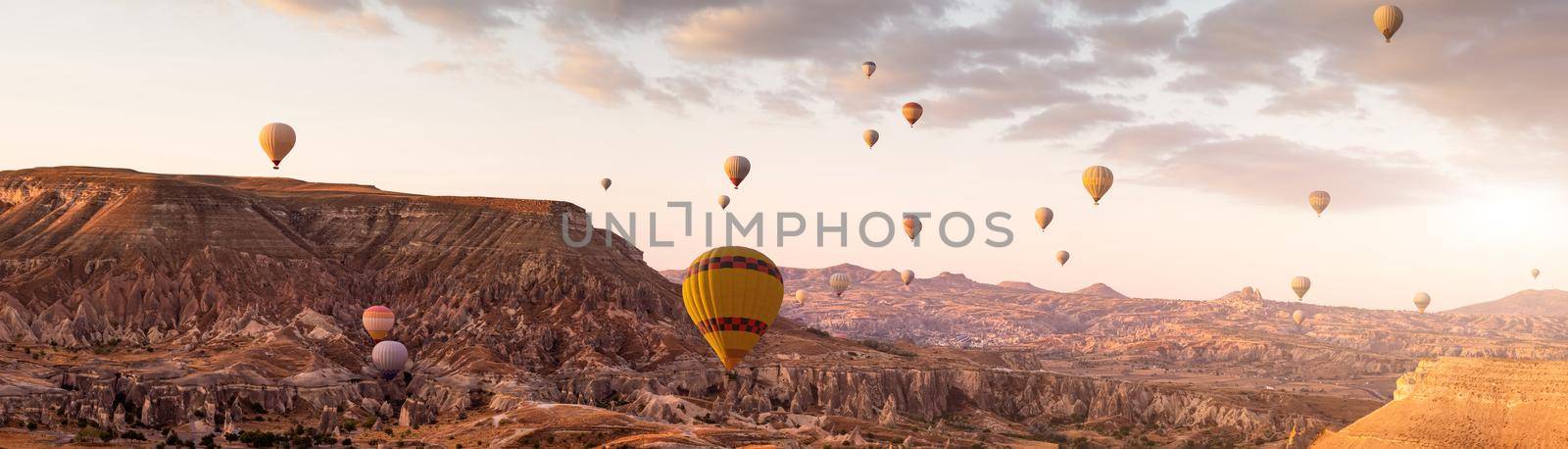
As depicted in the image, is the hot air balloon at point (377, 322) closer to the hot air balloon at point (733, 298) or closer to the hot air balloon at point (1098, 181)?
the hot air balloon at point (733, 298)

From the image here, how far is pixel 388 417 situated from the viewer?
108m

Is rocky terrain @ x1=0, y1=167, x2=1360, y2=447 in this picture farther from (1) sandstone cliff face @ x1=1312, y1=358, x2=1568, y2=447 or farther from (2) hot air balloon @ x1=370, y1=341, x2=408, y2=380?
(1) sandstone cliff face @ x1=1312, y1=358, x2=1568, y2=447

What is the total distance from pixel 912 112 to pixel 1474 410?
265 feet

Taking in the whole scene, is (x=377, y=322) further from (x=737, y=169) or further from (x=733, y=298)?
(x=733, y=298)

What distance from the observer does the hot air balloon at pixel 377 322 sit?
12762 centimetres

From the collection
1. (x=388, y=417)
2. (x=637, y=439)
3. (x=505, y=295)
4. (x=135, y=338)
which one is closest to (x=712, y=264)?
(x=637, y=439)

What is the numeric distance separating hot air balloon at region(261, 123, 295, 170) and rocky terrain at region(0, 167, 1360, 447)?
60.9ft

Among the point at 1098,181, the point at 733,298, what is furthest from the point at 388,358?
the point at 1098,181

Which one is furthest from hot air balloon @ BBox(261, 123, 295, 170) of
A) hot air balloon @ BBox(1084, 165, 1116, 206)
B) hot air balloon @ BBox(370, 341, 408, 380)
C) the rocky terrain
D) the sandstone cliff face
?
the sandstone cliff face

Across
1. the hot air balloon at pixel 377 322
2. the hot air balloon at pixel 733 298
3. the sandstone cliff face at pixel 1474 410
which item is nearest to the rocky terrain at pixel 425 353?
the hot air balloon at pixel 377 322

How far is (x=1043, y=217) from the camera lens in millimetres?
166375

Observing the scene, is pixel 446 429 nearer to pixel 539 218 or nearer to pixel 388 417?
pixel 388 417

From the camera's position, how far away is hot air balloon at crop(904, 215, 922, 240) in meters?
186

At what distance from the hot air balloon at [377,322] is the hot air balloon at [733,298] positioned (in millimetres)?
49369
